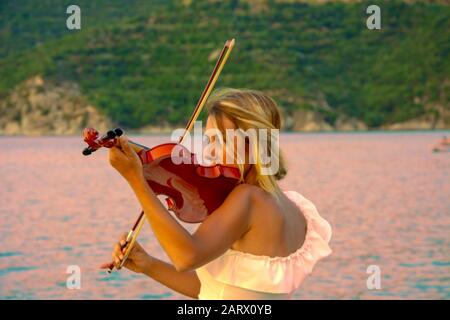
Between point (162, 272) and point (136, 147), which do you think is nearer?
point (136, 147)

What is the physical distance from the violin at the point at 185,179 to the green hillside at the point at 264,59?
8432 cm

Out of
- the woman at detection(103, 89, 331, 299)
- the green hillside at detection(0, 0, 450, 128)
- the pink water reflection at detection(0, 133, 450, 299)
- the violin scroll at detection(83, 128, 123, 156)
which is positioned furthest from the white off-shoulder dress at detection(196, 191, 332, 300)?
the green hillside at detection(0, 0, 450, 128)

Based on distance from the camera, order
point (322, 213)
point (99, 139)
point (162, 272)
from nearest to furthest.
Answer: point (99, 139), point (162, 272), point (322, 213)

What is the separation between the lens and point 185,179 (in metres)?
2.77

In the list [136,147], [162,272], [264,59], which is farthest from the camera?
[264,59]

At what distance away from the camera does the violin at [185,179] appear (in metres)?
2.68

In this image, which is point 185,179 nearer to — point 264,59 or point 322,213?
point 322,213

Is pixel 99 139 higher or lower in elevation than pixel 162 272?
higher

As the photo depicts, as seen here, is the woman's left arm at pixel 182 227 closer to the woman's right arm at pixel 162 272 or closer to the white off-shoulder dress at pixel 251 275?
the white off-shoulder dress at pixel 251 275

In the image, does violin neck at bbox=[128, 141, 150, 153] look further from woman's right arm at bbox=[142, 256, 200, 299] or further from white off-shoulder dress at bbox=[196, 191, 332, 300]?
woman's right arm at bbox=[142, 256, 200, 299]

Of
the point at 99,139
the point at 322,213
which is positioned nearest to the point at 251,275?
the point at 99,139

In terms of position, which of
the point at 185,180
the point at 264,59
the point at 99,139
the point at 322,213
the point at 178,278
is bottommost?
the point at 322,213

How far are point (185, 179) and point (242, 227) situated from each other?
0.74 ft
